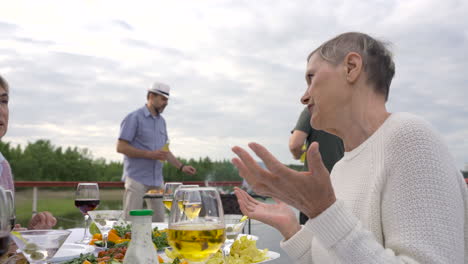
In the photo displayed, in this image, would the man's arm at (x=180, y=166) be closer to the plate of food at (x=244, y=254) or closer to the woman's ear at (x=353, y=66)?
the plate of food at (x=244, y=254)

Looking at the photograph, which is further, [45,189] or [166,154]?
[45,189]

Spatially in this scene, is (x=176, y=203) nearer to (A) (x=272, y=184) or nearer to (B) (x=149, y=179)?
(A) (x=272, y=184)

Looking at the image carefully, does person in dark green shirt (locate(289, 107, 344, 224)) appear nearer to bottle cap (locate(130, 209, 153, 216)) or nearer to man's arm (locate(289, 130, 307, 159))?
man's arm (locate(289, 130, 307, 159))

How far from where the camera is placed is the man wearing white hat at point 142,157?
401 cm

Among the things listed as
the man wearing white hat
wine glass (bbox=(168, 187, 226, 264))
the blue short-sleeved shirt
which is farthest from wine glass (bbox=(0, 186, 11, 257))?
the blue short-sleeved shirt

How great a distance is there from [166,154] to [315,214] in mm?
3305

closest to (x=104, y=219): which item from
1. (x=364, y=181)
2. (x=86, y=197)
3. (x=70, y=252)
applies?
(x=70, y=252)

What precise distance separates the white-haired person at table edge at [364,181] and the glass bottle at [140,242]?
22cm

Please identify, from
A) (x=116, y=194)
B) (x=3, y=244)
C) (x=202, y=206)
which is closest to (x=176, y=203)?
(x=202, y=206)

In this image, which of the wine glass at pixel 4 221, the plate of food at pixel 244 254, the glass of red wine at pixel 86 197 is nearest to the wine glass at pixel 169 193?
the glass of red wine at pixel 86 197

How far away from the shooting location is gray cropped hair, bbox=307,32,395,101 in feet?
3.76

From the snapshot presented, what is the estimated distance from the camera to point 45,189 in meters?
4.80

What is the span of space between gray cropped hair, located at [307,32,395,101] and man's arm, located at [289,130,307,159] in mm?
1941

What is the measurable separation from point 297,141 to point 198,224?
7.87ft
